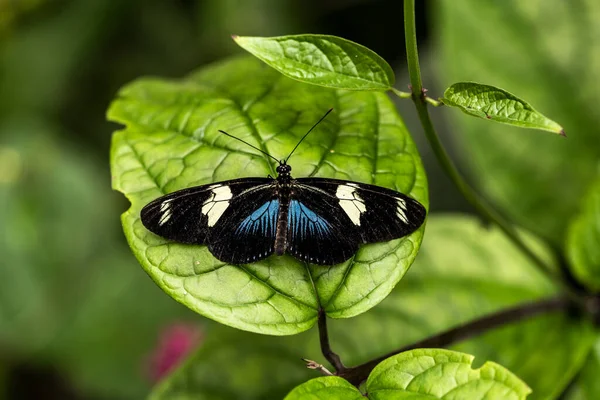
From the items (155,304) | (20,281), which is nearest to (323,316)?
(155,304)

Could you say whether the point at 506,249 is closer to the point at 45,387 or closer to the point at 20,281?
the point at 20,281

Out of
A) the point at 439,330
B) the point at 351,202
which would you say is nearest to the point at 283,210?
the point at 351,202

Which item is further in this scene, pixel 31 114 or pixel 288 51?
pixel 31 114

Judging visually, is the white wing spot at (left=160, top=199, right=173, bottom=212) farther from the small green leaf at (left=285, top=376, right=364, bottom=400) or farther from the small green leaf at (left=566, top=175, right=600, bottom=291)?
the small green leaf at (left=566, top=175, right=600, bottom=291)

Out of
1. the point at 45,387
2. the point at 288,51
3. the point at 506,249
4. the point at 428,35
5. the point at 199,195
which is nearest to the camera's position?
the point at 288,51

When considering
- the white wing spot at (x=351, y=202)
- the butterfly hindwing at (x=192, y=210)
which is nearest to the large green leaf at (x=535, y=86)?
the white wing spot at (x=351, y=202)

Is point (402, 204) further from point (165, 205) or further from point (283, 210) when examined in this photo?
point (165, 205)

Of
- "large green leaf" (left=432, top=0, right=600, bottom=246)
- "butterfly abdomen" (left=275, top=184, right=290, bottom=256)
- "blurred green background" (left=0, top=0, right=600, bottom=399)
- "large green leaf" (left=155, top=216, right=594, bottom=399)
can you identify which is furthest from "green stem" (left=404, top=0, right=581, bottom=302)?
A: "blurred green background" (left=0, top=0, right=600, bottom=399)
